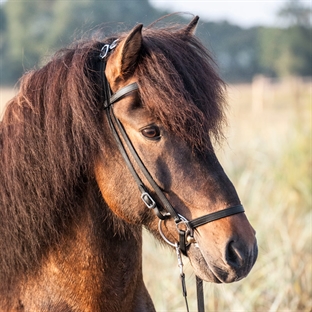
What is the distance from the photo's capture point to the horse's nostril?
2.10 metres

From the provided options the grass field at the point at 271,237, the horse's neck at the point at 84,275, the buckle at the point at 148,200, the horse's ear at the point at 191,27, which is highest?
the horse's ear at the point at 191,27

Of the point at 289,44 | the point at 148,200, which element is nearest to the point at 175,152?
the point at 148,200

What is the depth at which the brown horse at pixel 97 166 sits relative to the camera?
226 centimetres

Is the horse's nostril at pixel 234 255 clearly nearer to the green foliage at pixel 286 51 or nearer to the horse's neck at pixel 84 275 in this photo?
the horse's neck at pixel 84 275

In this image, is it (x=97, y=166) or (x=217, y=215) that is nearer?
(x=217, y=215)

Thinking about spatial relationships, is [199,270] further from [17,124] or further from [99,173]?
[17,124]

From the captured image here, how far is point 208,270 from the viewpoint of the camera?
7.24 ft

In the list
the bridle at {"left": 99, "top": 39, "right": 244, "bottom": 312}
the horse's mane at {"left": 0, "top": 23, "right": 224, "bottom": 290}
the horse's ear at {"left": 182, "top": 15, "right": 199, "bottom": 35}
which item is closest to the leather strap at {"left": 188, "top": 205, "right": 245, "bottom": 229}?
the bridle at {"left": 99, "top": 39, "right": 244, "bottom": 312}

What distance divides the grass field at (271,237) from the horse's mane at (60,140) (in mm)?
697

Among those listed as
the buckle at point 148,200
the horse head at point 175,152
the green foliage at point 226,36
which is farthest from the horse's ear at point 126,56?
the green foliage at point 226,36

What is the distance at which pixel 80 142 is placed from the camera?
2.37 meters

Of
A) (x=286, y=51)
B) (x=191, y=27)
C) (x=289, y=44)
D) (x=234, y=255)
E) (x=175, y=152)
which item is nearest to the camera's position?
(x=234, y=255)

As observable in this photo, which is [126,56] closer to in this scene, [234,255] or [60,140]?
[60,140]

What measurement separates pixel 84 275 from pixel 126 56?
1.03 meters
